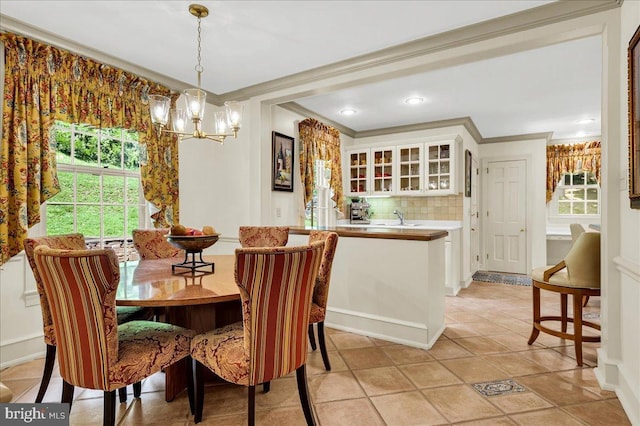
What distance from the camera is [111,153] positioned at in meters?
3.24

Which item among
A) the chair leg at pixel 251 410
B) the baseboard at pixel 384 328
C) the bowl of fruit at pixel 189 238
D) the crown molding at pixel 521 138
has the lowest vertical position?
the baseboard at pixel 384 328

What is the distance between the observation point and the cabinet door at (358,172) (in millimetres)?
5527

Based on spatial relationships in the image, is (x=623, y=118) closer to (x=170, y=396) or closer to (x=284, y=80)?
(x=284, y=80)

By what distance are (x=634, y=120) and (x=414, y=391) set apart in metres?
1.91

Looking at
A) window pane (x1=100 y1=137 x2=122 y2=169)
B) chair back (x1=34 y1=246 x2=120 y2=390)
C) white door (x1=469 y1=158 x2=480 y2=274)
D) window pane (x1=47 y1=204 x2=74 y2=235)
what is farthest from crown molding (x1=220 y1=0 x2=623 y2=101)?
white door (x1=469 y1=158 x2=480 y2=274)

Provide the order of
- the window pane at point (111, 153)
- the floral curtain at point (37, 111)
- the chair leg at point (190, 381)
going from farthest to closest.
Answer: the window pane at point (111, 153), the floral curtain at point (37, 111), the chair leg at point (190, 381)

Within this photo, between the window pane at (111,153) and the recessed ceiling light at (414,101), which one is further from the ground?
the recessed ceiling light at (414,101)

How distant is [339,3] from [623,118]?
1.86 meters

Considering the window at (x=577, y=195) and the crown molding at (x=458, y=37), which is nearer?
the crown molding at (x=458, y=37)

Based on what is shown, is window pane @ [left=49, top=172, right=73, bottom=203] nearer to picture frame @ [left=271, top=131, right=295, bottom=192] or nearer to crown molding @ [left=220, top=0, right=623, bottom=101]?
picture frame @ [left=271, top=131, right=295, bottom=192]

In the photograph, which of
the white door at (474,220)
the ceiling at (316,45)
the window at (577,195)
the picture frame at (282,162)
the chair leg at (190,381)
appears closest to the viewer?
the chair leg at (190,381)

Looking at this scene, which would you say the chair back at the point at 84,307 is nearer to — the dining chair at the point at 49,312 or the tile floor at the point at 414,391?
the dining chair at the point at 49,312

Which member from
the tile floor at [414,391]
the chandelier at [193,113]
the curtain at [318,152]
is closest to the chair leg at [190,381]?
the tile floor at [414,391]

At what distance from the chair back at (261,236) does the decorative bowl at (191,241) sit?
89 centimetres
